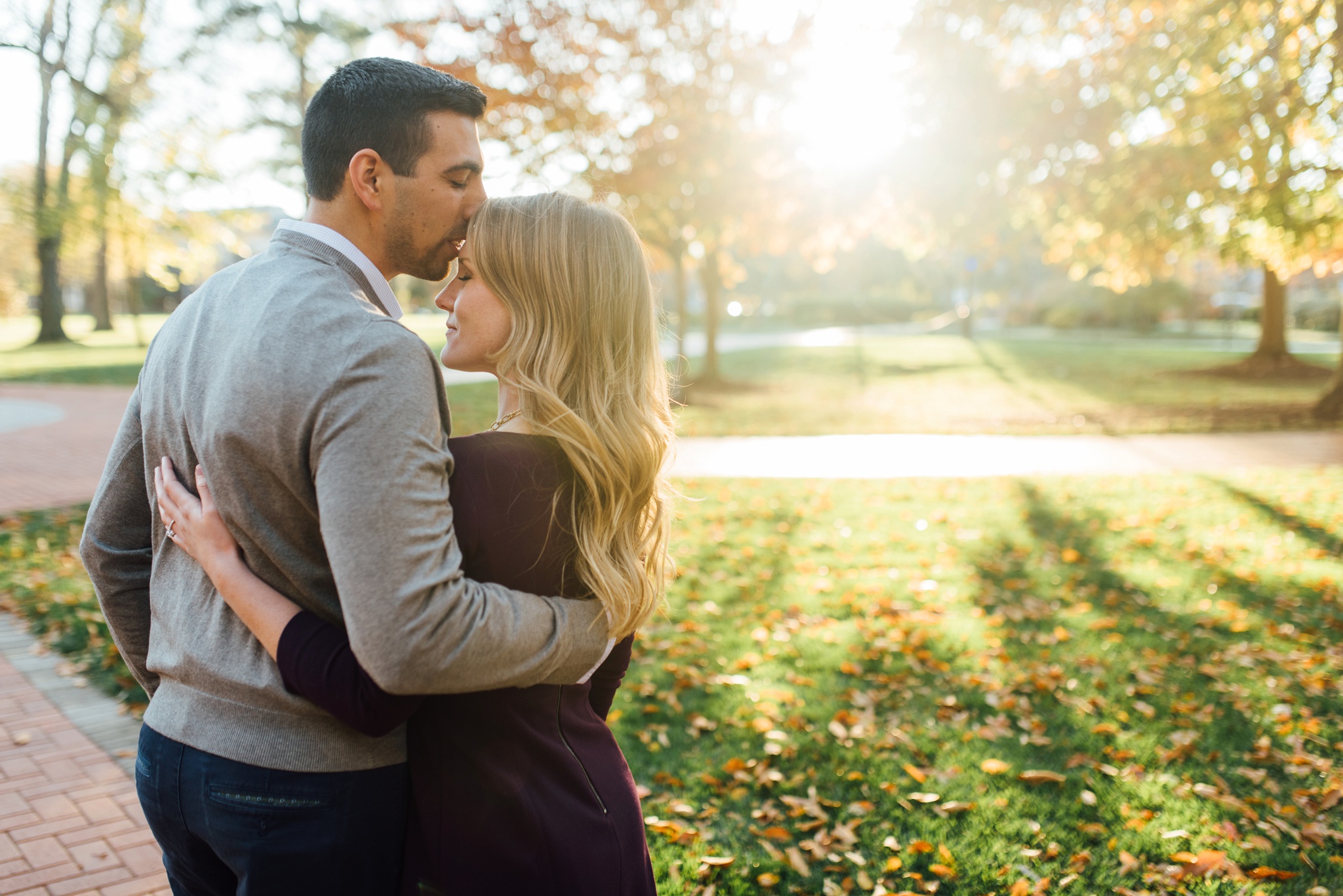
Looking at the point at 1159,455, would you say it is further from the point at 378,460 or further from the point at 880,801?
the point at 378,460

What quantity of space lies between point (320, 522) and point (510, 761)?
542 mm

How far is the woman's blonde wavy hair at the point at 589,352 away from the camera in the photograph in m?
1.69

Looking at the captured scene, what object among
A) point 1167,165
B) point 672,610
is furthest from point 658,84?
point 672,610

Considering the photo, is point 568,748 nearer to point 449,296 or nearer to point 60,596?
point 449,296

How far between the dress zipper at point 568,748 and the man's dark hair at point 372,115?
102 centimetres

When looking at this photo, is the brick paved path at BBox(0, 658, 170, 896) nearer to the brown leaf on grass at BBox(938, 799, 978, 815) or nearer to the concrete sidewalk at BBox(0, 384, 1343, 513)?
the brown leaf on grass at BBox(938, 799, 978, 815)

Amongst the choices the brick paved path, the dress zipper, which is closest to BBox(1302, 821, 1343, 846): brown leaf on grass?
the dress zipper

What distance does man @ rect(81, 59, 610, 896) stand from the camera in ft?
4.42

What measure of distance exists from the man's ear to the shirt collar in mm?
85

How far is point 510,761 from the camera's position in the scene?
162 centimetres

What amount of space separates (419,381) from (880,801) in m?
3.34

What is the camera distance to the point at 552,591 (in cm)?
166

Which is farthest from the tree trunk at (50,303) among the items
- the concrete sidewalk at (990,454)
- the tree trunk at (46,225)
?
the concrete sidewalk at (990,454)

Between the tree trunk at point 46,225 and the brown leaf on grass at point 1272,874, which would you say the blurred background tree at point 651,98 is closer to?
the tree trunk at point 46,225
